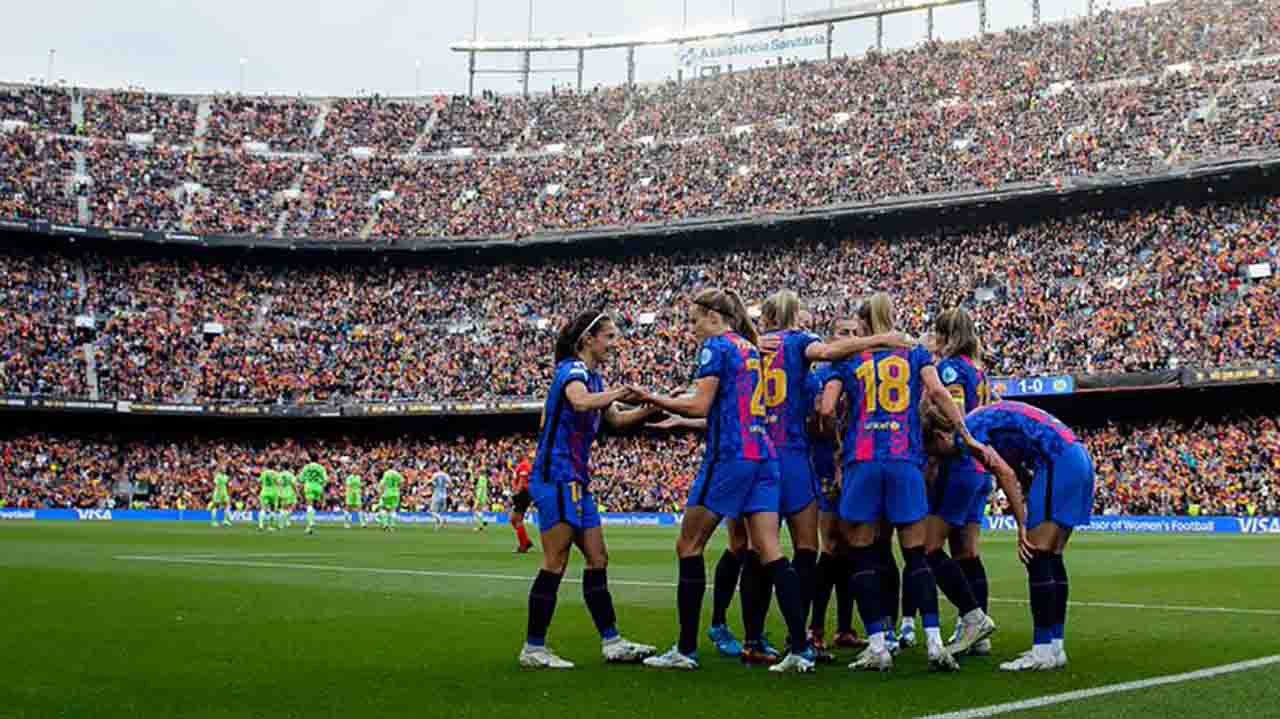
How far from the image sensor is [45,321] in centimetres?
5947

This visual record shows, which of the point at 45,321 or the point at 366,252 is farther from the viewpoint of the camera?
the point at 366,252

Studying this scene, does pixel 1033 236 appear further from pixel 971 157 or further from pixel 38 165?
pixel 38 165

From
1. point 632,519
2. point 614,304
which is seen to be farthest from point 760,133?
point 632,519

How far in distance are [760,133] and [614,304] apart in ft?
37.7

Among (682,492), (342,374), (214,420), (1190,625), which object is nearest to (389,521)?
(682,492)

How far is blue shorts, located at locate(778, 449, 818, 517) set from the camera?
9.08 meters

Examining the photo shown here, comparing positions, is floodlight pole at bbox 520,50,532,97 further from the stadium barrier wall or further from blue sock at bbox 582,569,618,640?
blue sock at bbox 582,569,618,640

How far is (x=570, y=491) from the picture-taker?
347 inches

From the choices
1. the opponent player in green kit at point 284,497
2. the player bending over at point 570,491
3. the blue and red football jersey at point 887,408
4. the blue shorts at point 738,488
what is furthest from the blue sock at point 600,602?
the opponent player in green kit at point 284,497

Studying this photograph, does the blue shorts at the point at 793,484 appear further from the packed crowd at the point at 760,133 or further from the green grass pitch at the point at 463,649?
the packed crowd at the point at 760,133

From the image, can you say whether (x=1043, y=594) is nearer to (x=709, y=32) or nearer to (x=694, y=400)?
(x=694, y=400)

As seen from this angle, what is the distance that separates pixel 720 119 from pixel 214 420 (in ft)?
96.5

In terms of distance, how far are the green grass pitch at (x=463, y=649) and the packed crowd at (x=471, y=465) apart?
24197 mm

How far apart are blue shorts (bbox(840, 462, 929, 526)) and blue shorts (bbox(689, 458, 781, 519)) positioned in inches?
→ 20.8
